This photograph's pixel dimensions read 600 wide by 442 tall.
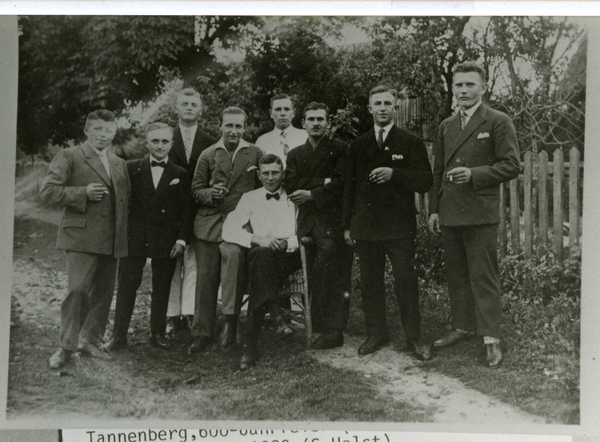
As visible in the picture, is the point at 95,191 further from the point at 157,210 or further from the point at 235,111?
the point at 235,111

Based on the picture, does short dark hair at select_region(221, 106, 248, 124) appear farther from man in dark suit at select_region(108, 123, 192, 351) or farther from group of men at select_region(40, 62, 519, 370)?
man in dark suit at select_region(108, 123, 192, 351)

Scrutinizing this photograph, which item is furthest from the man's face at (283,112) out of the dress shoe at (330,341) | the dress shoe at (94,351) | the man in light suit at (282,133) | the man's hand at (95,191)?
the dress shoe at (94,351)

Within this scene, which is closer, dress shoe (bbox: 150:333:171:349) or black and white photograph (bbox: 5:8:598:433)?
black and white photograph (bbox: 5:8:598:433)

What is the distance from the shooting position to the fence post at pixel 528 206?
341cm

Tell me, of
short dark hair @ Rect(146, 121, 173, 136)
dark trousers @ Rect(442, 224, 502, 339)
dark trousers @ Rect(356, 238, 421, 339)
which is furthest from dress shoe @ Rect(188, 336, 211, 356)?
dark trousers @ Rect(442, 224, 502, 339)

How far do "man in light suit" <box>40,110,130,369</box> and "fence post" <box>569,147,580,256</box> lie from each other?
2868 mm

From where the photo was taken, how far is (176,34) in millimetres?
3561

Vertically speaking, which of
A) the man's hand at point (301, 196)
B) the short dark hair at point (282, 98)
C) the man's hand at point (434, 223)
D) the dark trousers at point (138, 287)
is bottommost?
the dark trousers at point (138, 287)

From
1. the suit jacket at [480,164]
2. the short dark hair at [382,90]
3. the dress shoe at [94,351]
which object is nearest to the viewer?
the suit jacket at [480,164]

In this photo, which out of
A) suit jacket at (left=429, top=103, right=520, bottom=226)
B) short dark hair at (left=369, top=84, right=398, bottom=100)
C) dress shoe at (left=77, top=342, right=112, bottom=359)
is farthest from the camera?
dress shoe at (left=77, top=342, right=112, bottom=359)

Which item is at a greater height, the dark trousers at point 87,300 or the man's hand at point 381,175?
the man's hand at point 381,175

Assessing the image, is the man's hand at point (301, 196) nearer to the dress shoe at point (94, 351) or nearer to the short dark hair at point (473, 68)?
the short dark hair at point (473, 68)

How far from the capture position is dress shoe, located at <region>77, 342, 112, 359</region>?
3551 millimetres

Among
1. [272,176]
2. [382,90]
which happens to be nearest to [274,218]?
[272,176]
